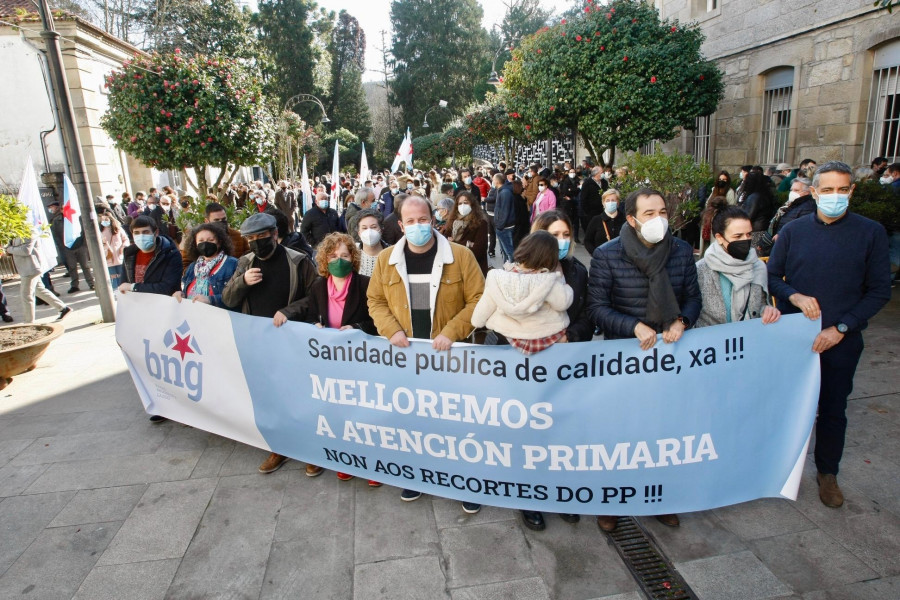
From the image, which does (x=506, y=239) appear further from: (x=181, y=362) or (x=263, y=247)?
(x=181, y=362)

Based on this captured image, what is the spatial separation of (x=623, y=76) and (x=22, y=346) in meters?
11.1

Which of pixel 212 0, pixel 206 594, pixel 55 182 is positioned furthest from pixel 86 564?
pixel 212 0

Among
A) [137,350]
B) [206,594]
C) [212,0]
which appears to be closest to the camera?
[206,594]

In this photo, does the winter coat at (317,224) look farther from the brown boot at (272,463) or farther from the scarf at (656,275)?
the scarf at (656,275)

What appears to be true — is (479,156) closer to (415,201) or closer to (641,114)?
(641,114)

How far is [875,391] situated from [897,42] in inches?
300

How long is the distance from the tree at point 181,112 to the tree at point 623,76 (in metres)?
6.60

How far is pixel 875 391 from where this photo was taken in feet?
15.8

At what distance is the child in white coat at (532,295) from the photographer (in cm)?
303

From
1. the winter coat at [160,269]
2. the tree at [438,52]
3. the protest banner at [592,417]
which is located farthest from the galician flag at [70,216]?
the tree at [438,52]

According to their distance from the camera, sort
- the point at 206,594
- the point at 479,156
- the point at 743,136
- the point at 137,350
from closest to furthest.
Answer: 1. the point at 206,594
2. the point at 137,350
3. the point at 743,136
4. the point at 479,156

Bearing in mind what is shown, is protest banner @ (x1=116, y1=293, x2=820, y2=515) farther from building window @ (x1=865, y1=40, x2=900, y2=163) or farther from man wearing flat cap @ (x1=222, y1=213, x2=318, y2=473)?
building window @ (x1=865, y1=40, x2=900, y2=163)

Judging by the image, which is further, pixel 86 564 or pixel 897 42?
pixel 897 42

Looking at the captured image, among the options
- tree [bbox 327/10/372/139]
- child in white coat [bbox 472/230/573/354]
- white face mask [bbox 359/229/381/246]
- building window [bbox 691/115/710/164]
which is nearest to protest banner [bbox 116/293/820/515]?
child in white coat [bbox 472/230/573/354]
